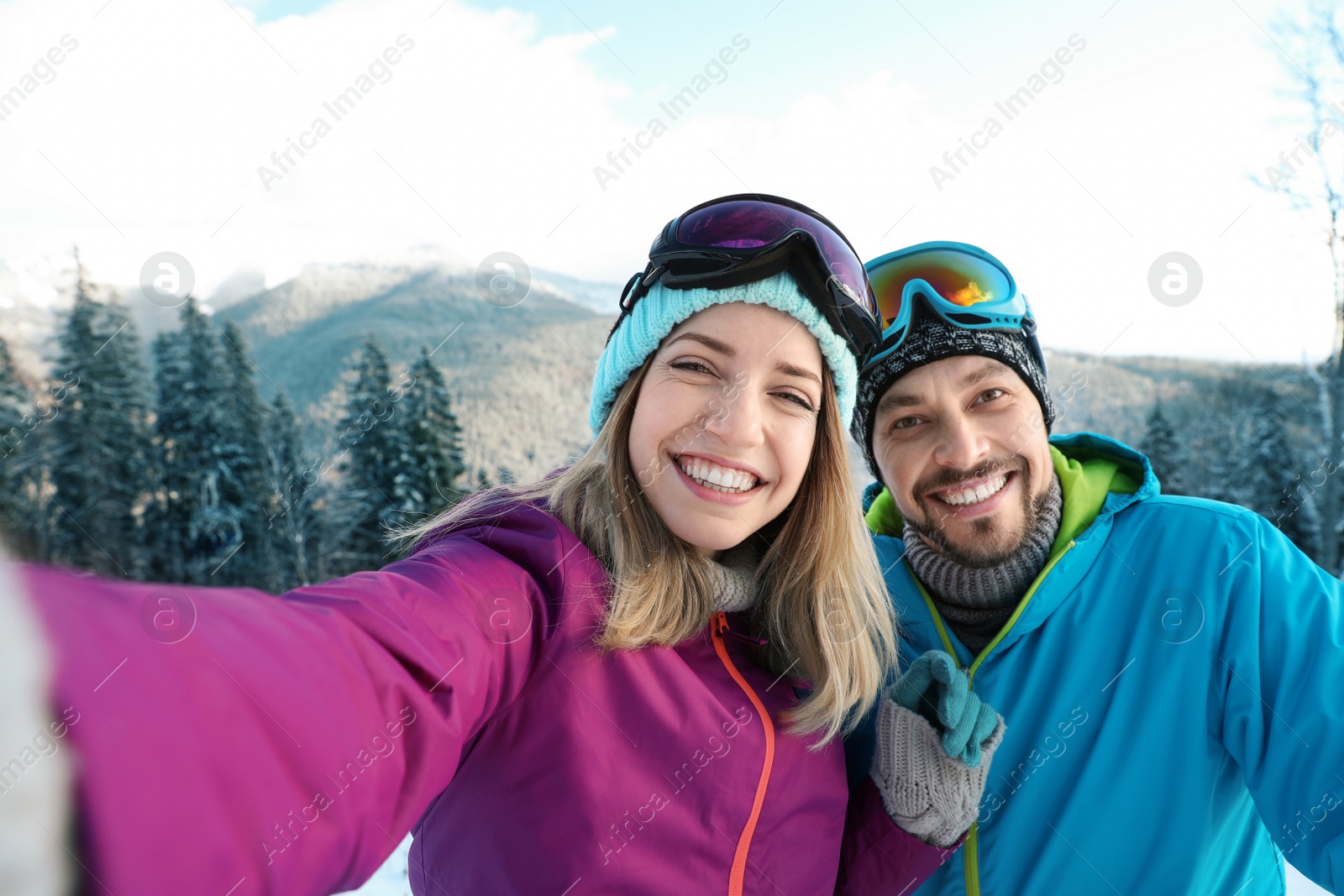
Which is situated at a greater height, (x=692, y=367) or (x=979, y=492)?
(x=692, y=367)

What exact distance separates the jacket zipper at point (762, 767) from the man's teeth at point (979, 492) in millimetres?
918

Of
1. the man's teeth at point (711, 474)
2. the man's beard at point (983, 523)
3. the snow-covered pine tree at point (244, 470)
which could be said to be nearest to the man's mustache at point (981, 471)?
the man's beard at point (983, 523)

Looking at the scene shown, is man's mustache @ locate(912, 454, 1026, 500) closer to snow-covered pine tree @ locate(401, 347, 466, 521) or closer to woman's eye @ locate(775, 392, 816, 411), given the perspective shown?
woman's eye @ locate(775, 392, 816, 411)

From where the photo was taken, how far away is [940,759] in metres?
1.81

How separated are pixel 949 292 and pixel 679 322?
119 centimetres

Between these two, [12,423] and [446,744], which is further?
[12,423]

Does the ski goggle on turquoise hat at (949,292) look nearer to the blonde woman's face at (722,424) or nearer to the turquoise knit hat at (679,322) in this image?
the turquoise knit hat at (679,322)

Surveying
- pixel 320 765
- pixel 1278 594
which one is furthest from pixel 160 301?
pixel 1278 594

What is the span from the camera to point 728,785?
1.45 metres

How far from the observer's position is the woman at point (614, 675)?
63cm

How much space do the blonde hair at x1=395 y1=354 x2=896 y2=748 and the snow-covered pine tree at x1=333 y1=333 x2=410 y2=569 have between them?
54.6ft

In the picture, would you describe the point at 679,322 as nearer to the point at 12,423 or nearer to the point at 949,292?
the point at 949,292

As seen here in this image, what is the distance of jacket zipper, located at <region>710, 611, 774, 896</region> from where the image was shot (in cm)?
143

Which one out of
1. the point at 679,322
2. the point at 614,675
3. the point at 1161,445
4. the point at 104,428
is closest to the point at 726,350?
the point at 679,322
